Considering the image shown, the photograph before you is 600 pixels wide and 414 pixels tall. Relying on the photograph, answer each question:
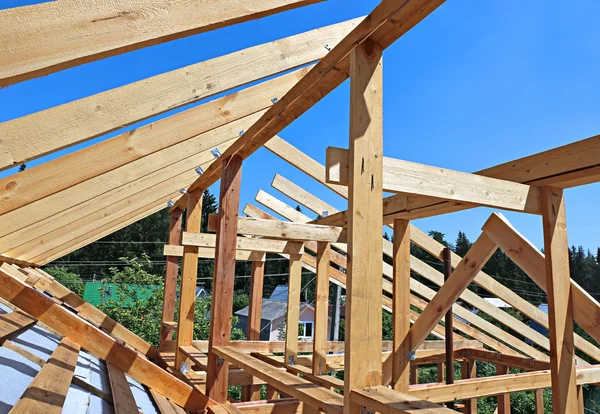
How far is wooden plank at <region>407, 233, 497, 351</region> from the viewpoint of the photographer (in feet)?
7.96

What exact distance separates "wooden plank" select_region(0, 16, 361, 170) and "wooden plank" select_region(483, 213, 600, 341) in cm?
201

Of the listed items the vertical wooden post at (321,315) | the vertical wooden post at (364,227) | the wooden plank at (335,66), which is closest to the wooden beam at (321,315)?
the vertical wooden post at (321,315)

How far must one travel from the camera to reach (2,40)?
125 centimetres

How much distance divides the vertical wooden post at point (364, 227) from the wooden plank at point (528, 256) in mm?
918

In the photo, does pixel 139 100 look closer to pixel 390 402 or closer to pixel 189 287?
pixel 390 402

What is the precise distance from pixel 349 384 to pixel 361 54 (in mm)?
1352

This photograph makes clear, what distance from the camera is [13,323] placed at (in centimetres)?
297

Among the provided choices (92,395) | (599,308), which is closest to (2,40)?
(92,395)

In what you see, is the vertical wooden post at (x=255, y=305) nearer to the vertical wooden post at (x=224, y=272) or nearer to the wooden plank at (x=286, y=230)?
the wooden plank at (x=286, y=230)

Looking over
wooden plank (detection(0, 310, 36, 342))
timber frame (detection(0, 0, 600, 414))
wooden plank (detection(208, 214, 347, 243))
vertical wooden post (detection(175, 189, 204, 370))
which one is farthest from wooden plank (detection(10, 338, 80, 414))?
vertical wooden post (detection(175, 189, 204, 370))

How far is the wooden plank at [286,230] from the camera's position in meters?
3.98

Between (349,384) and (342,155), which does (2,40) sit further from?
(349,384)

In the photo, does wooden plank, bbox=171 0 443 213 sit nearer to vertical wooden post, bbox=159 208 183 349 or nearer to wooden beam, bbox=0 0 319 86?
wooden beam, bbox=0 0 319 86

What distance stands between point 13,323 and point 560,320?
Answer: 134 inches
